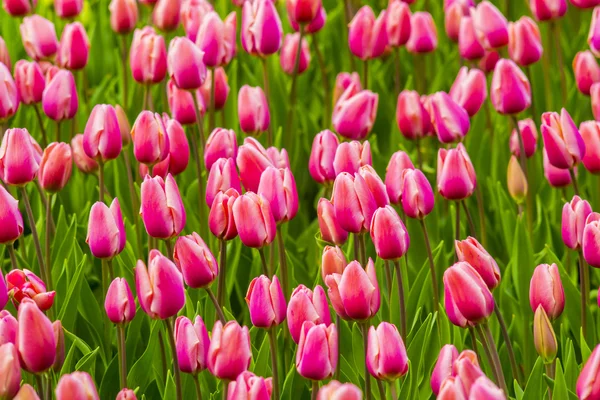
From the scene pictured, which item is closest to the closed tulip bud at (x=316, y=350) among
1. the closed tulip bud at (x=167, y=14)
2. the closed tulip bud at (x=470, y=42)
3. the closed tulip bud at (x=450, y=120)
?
the closed tulip bud at (x=450, y=120)

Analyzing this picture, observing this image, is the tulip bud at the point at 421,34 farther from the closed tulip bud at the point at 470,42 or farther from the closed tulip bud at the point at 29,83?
the closed tulip bud at the point at 29,83

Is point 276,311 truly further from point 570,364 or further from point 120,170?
point 120,170

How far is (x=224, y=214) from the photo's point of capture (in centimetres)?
174

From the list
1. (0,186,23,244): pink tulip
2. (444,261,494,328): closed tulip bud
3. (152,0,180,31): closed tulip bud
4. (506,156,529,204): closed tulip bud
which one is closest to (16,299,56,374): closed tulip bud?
(0,186,23,244): pink tulip

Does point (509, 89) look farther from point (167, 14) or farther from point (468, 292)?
point (167, 14)

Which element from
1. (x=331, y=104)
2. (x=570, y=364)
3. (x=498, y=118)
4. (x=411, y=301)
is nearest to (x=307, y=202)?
(x=331, y=104)

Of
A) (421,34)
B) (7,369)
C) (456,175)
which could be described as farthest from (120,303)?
(421,34)

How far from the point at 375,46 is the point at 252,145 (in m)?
0.99

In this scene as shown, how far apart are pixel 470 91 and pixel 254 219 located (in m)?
0.91

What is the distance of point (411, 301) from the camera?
2105 millimetres

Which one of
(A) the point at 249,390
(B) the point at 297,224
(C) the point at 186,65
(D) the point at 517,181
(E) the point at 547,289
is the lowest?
(B) the point at 297,224

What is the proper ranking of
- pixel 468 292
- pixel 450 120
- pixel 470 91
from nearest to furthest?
1. pixel 468 292
2. pixel 450 120
3. pixel 470 91

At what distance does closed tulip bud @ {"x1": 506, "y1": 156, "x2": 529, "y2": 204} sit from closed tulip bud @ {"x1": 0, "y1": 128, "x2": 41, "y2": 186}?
112 cm

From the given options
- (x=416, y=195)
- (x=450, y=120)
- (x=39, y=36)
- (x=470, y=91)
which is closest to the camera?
(x=416, y=195)
